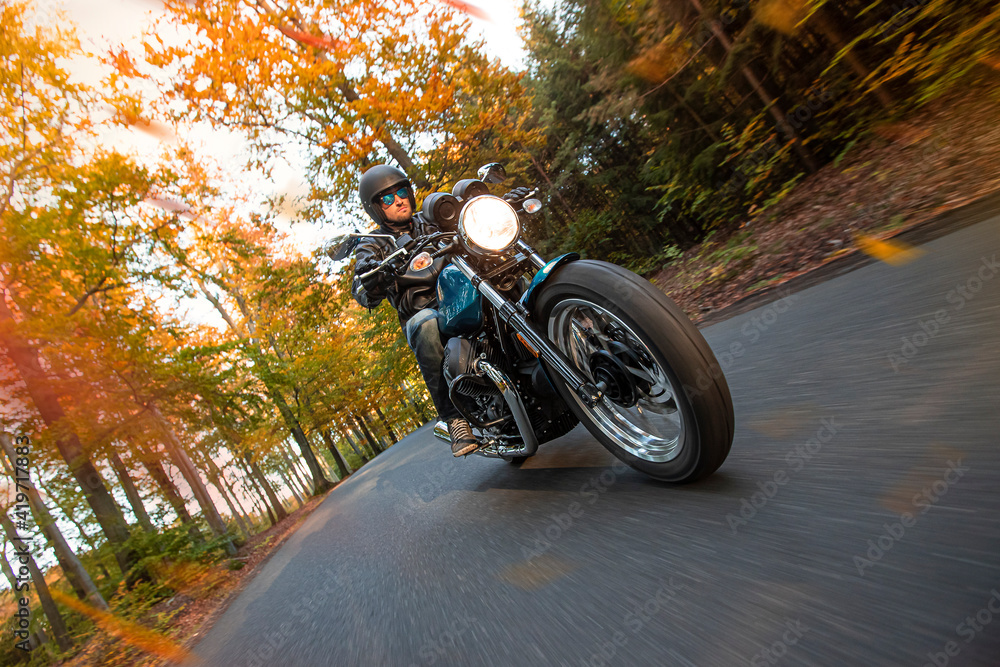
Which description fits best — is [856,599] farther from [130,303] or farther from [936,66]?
[130,303]

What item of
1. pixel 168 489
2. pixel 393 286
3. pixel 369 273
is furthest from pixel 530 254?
pixel 168 489

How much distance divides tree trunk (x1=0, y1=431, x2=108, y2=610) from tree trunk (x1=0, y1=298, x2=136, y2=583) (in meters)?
0.54

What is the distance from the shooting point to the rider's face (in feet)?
12.5

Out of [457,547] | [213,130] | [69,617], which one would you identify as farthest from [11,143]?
[457,547]

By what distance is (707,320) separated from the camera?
529 centimetres

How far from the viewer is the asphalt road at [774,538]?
1087 mm

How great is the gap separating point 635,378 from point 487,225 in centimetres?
106

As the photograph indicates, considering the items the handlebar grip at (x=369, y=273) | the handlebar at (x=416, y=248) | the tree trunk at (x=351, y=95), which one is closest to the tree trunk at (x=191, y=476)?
the tree trunk at (x=351, y=95)

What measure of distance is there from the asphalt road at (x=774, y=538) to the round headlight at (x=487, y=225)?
1340 mm

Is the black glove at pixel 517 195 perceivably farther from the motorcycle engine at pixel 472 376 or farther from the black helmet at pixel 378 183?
the black helmet at pixel 378 183

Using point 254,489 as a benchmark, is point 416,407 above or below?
below

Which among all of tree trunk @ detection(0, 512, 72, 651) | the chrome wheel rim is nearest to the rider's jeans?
the chrome wheel rim

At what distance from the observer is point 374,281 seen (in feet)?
9.93

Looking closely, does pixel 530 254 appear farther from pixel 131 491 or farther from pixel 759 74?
pixel 131 491
